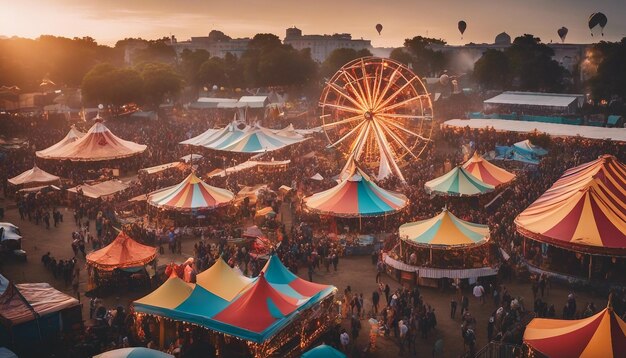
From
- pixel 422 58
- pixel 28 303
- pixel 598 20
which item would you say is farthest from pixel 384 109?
pixel 598 20

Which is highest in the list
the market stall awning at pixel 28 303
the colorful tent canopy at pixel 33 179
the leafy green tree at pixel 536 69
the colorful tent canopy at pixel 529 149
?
the leafy green tree at pixel 536 69

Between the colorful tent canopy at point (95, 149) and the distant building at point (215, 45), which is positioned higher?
the distant building at point (215, 45)

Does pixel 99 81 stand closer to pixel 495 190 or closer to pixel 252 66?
pixel 252 66

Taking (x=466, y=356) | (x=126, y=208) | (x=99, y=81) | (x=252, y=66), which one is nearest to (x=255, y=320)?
(x=466, y=356)

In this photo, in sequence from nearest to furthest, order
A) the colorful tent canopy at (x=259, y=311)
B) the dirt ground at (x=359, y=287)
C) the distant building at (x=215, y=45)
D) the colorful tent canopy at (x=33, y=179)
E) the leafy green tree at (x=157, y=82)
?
the colorful tent canopy at (x=259, y=311)
the dirt ground at (x=359, y=287)
the colorful tent canopy at (x=33, y=179)
the leafy green tree at (x=157, y=82)
the distant building at (x=215, y=45)

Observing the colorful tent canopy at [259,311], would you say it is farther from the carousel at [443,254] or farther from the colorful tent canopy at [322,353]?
the carousel at [443,254]

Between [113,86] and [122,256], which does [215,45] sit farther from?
[122,256]

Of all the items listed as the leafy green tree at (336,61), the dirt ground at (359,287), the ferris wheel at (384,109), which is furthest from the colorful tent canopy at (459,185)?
the leafy green tree at (336,61)

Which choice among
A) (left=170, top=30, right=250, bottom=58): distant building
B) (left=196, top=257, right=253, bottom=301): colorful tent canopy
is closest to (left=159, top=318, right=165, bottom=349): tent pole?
(left=196, top=257, right=253, bottom=301): colorful tent canopy
